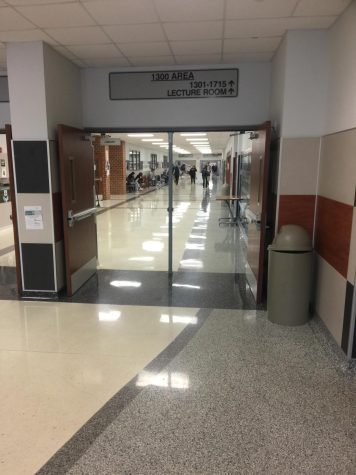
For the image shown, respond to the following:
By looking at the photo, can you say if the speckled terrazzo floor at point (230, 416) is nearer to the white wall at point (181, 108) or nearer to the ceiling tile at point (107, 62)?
the white wall at point (181, 108)

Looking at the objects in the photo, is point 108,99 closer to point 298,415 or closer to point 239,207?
point 298,415

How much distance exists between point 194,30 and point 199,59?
0.83 metres

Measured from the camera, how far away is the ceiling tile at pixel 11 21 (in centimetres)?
299

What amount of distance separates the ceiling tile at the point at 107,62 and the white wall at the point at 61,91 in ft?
0.71

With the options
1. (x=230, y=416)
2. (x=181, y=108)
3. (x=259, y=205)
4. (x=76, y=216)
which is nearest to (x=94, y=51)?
(x=181, y=108)

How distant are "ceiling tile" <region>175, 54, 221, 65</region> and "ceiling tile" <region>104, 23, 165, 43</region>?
626 mm

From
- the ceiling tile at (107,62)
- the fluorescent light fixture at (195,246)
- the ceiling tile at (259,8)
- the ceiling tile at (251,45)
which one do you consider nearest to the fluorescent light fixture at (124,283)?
the fluorescent light fixture at (195,246)

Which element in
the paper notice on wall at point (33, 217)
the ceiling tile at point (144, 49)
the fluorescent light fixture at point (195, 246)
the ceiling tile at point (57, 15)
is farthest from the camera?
the fluorescent light fixture at point (195, 246)

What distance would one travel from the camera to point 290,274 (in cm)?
331

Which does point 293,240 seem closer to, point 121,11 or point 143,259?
point 121,11

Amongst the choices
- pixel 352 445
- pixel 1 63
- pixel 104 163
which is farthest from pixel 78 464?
pixel 104 163

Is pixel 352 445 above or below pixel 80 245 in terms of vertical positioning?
below

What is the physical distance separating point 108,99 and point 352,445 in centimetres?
430

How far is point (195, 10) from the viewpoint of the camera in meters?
2.95
